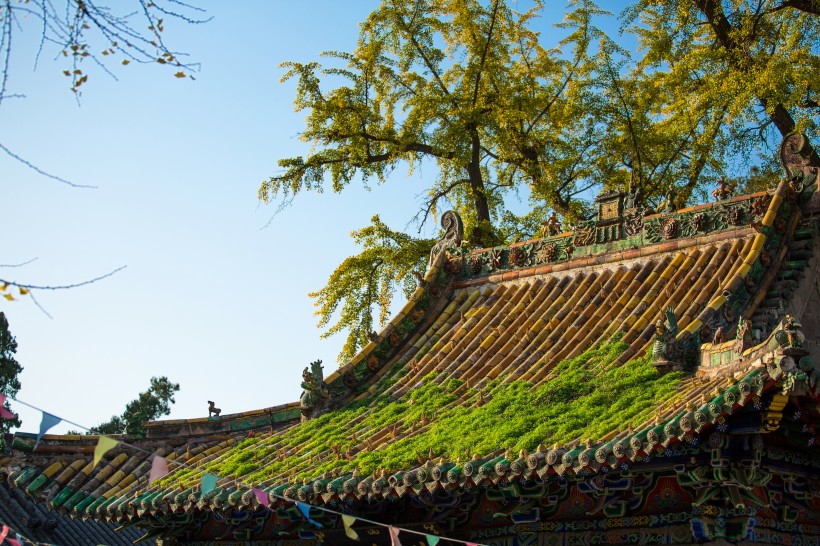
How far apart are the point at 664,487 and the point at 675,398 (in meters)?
0.76

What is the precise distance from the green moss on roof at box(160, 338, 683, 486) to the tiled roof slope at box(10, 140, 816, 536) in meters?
0.05

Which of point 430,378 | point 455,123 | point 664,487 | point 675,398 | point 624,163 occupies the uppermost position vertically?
point 455,123

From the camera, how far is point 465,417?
11.1 m

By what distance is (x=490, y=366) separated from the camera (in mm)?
12422

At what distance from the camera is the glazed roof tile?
9.31 metres

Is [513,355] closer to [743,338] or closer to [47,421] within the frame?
[743,338]

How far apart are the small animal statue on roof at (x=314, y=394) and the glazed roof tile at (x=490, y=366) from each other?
185mm

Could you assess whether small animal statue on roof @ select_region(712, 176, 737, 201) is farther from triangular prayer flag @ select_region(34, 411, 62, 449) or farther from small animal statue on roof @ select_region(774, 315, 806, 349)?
triangular prayer flag @ select_region(34, 411, 62, 449)

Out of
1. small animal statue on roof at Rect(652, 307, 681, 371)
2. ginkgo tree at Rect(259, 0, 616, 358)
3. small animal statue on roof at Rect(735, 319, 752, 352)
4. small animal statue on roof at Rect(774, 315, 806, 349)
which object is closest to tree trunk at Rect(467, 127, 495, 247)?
ginkgo tree at Rect(259, 0, 616, 358)

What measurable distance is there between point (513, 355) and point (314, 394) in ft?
8.01

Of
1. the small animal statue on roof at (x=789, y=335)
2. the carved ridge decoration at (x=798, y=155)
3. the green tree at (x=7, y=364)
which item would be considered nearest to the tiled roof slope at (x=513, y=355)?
the carved ridge decoration at (x=798, y=155)

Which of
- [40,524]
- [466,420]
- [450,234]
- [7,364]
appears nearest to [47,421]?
[466,420]

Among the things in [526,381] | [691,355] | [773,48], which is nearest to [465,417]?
[526,381]

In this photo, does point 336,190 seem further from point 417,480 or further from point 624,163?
point 417,480
